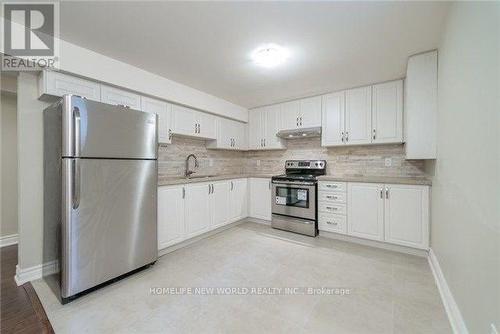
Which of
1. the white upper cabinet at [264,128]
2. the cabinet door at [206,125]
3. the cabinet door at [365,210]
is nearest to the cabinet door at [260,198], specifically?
the white upper cabinet at [264,128]

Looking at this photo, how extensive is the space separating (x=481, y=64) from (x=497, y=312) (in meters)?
1.18

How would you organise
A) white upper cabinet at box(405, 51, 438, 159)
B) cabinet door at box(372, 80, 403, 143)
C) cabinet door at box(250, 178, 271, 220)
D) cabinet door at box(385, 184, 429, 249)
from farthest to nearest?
cabinet door at box(250, 178, 271, 220)
cabinet door at box(372, 80, 403, 143)
cabinet door at box(385, 184, 429, 249)
white upper cabinet at box(405, 51, 438, 159)

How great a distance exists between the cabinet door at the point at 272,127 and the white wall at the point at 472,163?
2.56m

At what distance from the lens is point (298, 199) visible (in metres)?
3.57

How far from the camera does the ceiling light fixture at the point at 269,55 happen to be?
7.22 feet

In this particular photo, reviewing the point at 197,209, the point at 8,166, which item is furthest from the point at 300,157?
the point at 8,166

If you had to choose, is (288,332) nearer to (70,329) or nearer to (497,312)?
(497,312)

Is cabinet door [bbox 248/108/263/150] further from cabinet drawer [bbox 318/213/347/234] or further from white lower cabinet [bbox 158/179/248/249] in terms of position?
cabinet drawer [bbox 318/213/347/234]

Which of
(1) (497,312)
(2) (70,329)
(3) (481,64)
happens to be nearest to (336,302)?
(1) (497,312)

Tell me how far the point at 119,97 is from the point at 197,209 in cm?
175

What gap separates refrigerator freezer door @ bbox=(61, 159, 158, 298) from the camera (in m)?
1.80

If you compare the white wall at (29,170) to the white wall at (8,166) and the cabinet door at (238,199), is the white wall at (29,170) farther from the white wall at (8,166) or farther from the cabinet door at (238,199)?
the cabinet door at (238,199)

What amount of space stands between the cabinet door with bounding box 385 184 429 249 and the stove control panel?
3.90ft
